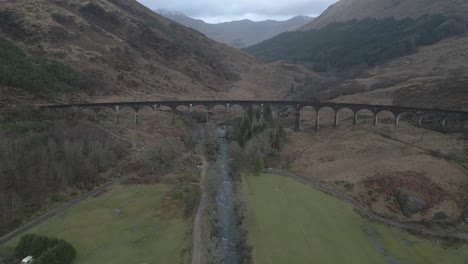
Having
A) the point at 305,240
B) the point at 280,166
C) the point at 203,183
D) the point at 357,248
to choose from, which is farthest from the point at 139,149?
the point at 357,248

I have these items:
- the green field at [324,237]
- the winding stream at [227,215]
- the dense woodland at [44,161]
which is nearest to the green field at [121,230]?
the winding stream at [227,215]

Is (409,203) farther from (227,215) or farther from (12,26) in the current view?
(12,26)

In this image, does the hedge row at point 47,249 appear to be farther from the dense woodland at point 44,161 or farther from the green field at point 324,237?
the green field at point 324,237

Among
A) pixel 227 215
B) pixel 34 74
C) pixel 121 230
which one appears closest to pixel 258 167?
pixel 227 215

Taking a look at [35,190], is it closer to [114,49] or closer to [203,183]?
[203,183]

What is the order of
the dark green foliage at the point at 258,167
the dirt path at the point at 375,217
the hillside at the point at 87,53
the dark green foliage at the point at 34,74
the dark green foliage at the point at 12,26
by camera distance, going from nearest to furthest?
the dirt path at the point at 375,217
the dark green foliage at the point at 258,167
the dark green foliage at the point at 34,74
the hillside at the point at 87,53
the dark green foliage at the point at 12,26

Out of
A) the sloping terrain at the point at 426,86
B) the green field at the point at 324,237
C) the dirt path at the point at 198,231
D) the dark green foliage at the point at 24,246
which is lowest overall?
the green field at the point at 324,237

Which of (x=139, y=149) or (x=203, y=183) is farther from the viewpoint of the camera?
(x=139, y=149)
